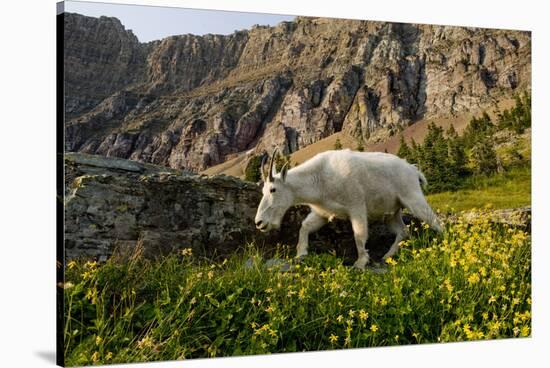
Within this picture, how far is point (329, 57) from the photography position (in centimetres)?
724

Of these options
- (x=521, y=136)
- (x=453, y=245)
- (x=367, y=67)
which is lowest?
(x=453, y=245)

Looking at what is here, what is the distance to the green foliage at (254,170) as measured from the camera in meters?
7.07

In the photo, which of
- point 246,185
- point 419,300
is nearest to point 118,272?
point 246,185

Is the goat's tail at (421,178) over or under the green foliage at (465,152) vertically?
under

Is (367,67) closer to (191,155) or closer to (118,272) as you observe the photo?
(191,155)

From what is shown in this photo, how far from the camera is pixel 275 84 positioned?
7258 mm

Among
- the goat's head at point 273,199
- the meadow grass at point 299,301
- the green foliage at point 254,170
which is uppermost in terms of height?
the green foliage at point 254,170

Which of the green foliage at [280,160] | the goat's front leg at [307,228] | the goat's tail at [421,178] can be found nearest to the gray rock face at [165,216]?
the goat's front leg at [307,228]

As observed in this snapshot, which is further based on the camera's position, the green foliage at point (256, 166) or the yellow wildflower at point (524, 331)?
the yellow wildflower at point (524, 331)

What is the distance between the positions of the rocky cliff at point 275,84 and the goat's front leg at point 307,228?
0.77m

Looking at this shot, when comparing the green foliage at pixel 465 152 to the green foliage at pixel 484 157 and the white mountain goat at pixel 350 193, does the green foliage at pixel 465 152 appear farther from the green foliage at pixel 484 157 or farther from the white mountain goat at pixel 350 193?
the white mountain goat at pixel 350 193

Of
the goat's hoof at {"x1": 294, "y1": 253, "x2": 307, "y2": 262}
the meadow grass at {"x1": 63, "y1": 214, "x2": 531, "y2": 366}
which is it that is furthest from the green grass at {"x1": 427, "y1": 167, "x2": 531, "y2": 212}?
the goat's hoof at {"x1": 294, "y1": 253, "x2": 307, "y2": 262}

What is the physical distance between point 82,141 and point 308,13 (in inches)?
102

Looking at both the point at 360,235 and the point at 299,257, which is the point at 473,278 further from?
the point at 299,257
